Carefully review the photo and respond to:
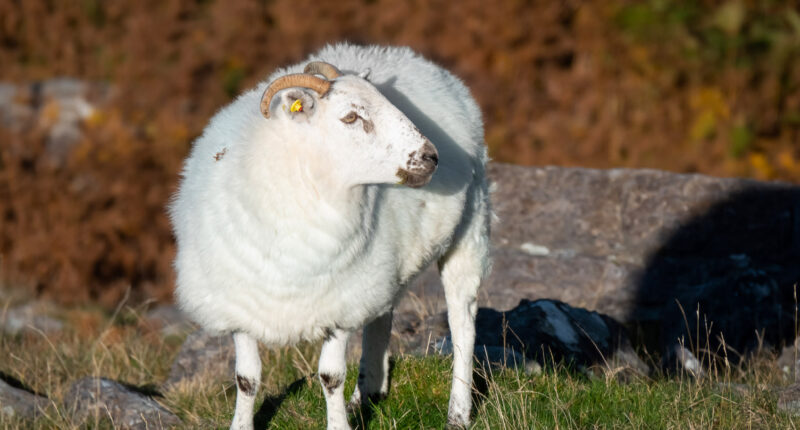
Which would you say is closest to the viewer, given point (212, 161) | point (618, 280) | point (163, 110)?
point (212, 161)

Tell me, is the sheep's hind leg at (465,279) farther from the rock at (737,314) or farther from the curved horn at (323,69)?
the rock at (737,314)

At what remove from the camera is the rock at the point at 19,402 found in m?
6.15

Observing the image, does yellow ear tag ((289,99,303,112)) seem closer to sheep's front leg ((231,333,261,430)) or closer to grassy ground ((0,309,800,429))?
sheep's front leg ((231,333,261,430))

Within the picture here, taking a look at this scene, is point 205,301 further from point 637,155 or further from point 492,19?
point 492,19

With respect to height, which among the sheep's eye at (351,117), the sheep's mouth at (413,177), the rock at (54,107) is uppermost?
the sheep's eye at (351,117)

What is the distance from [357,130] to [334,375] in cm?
127

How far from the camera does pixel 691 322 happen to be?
7.50 meters

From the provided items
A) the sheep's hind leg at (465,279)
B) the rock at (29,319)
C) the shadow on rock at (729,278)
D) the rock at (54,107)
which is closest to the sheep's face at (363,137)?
the sheep's hind leg at (465,279)

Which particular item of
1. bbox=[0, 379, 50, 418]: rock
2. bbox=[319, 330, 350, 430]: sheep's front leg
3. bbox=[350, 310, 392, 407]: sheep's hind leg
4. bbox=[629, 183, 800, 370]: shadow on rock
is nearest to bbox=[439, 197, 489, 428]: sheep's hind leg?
bbox=[350, 310, 392, 407]: sheep's hind leg

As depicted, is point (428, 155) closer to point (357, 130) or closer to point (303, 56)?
point (357, 130)

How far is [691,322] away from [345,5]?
11.7 meters

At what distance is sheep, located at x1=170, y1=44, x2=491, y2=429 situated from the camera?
4.50m

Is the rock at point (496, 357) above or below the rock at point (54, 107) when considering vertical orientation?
below

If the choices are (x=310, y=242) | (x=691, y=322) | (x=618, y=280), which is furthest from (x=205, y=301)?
(x=618, y=280)
